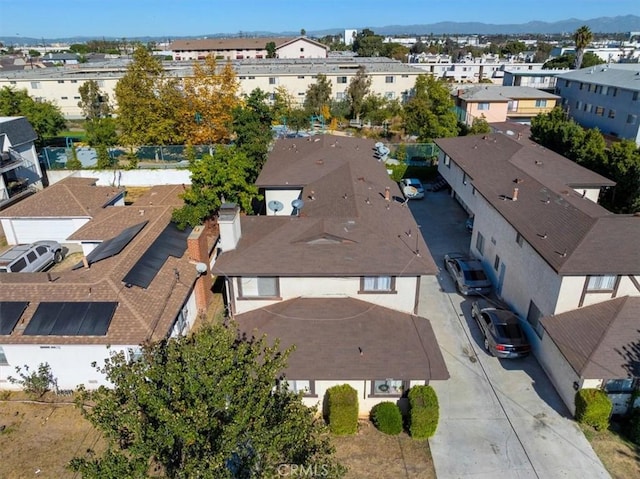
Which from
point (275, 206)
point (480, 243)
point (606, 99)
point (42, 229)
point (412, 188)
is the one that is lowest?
point (42, 229)

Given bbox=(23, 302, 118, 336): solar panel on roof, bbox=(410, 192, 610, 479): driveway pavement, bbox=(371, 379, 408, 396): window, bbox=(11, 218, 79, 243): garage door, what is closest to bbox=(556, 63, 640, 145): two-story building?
bbox=(410, 192, 610, 479): driveway pavement

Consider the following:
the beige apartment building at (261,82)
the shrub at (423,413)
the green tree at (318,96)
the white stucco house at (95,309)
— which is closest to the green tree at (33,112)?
the beige apartment building at (261,82)

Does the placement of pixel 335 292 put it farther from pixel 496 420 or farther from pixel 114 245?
pixel 114 245

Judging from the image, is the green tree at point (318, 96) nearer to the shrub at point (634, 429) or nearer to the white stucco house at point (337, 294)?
the white stucco house at point (337, 294)

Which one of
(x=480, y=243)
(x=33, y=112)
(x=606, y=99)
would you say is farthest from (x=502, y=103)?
(x=33, y=112)

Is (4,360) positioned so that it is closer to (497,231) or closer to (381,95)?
(497,231)
